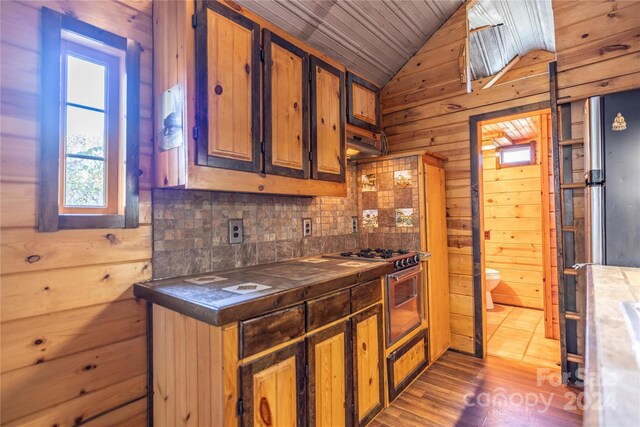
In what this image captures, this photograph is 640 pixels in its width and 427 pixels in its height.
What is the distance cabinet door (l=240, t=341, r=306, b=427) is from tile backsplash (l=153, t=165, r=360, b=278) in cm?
74

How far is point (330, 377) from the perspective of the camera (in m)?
1.64

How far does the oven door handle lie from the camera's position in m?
2.18

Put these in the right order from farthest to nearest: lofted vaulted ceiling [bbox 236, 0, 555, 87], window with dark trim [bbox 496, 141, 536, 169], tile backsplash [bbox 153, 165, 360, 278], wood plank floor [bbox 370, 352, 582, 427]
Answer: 1. window with dark trim [bbox 496, 141, 536, 169]
2. lofted vaulted ceiling [bbox 236, 0, 555, 87]
3. wood plank floor [bbox 370, 352, 582, 427]
4. tile backsplash [bbox 153, 165, 360, 278]

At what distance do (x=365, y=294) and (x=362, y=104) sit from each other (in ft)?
5.29

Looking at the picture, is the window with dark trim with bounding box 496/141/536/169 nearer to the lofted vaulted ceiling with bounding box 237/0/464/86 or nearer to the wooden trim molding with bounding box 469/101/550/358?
the wooden trim molding with bounding box 469/101/550/358

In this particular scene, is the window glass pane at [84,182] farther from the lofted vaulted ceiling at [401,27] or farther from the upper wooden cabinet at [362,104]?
the upper wooden cabinet at [362,104]

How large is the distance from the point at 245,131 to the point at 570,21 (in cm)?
242

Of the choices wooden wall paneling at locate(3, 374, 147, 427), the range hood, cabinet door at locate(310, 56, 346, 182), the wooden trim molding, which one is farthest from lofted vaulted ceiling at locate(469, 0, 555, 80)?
wooden wall paneling at locate(3, 374, 147, 427)

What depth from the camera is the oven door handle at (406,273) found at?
2184mm

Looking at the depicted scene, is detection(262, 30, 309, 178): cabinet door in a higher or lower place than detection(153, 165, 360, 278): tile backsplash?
higher

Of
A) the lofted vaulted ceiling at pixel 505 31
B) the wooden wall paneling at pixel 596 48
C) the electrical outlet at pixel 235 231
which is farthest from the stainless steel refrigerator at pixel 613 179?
the electrical outlet at pixel 235 231

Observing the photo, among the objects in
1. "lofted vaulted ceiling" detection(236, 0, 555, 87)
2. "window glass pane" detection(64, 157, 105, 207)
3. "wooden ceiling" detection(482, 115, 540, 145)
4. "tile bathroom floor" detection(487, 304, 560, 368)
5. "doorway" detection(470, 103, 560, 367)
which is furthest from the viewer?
"wooden ceiling" detection(482, 115, 540, 145)

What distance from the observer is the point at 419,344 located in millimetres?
2512

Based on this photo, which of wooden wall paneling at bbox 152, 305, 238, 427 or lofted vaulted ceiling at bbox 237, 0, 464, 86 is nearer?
wooden wall paneling at bbox 152, 305, 238, 427
